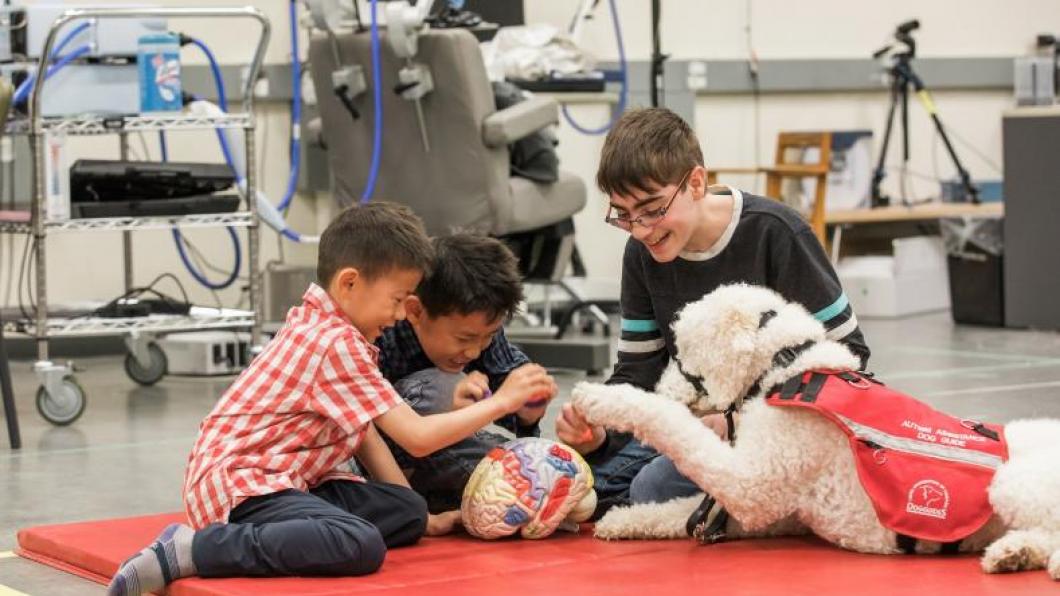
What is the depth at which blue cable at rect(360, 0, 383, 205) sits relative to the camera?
5.18 m

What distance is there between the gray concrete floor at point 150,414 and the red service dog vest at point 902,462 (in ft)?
3.86

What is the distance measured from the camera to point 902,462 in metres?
2.38

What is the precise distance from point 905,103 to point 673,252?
6047 millimetres

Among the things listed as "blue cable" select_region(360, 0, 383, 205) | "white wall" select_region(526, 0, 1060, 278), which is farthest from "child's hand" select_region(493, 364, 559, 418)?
"white wall" select_region(526, 0, 1060, 278)

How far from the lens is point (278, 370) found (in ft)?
8.27

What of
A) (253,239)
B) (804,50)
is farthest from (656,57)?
(804,50)

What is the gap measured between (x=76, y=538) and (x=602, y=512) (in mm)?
910

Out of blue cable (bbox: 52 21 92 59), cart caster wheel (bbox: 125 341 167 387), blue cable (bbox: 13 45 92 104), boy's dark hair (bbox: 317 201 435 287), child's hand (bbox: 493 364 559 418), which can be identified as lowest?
cart caster wheel (bbox: 125 341 167 387)

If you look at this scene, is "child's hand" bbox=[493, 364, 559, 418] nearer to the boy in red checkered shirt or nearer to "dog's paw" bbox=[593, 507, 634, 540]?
the boy in red checkered shirt

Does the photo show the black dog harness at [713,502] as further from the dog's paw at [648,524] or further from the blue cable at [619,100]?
the blue cable at [619,100]

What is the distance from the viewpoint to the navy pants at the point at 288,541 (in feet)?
7.83

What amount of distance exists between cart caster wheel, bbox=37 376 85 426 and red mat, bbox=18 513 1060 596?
1.81 m

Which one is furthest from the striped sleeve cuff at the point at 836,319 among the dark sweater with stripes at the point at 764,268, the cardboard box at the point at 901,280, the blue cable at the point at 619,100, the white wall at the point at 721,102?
the cardboard box at the point at 901,280

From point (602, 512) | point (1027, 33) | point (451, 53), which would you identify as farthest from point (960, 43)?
point (602, 512)
